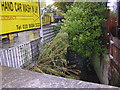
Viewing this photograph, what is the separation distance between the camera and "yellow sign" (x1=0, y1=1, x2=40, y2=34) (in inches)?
112

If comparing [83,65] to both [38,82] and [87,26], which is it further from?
[38,82]

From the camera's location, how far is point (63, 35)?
515 cm

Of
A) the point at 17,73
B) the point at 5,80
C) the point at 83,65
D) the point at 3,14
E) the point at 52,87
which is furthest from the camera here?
the point at 83,65

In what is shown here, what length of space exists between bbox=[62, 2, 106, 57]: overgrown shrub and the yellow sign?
4.66 ft

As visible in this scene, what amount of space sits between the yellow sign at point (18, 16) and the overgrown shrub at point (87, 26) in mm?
1419

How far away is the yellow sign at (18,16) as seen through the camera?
9.33 feet

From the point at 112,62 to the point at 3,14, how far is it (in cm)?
345

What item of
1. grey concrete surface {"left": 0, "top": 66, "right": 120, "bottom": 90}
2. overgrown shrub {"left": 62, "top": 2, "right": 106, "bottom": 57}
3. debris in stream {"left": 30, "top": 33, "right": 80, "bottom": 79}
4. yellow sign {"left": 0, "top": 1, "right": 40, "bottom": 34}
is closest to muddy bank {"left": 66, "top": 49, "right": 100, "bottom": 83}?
overgrown shrub {"left": 62, "top": 2, "right": 106, "bottom": 57}

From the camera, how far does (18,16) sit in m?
3.31

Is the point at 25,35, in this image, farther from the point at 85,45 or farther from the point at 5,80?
the point at 5,80

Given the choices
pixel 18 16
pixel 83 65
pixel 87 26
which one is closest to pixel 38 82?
pixel 18 16

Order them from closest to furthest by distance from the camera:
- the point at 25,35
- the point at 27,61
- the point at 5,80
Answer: the point at 5,80 < the point at 27,61 < the point at 25,35

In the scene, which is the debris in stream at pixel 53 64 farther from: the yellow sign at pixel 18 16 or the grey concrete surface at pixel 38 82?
the grey concrete surface at pixel 38 82

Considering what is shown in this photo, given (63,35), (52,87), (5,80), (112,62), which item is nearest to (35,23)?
(63,35)
